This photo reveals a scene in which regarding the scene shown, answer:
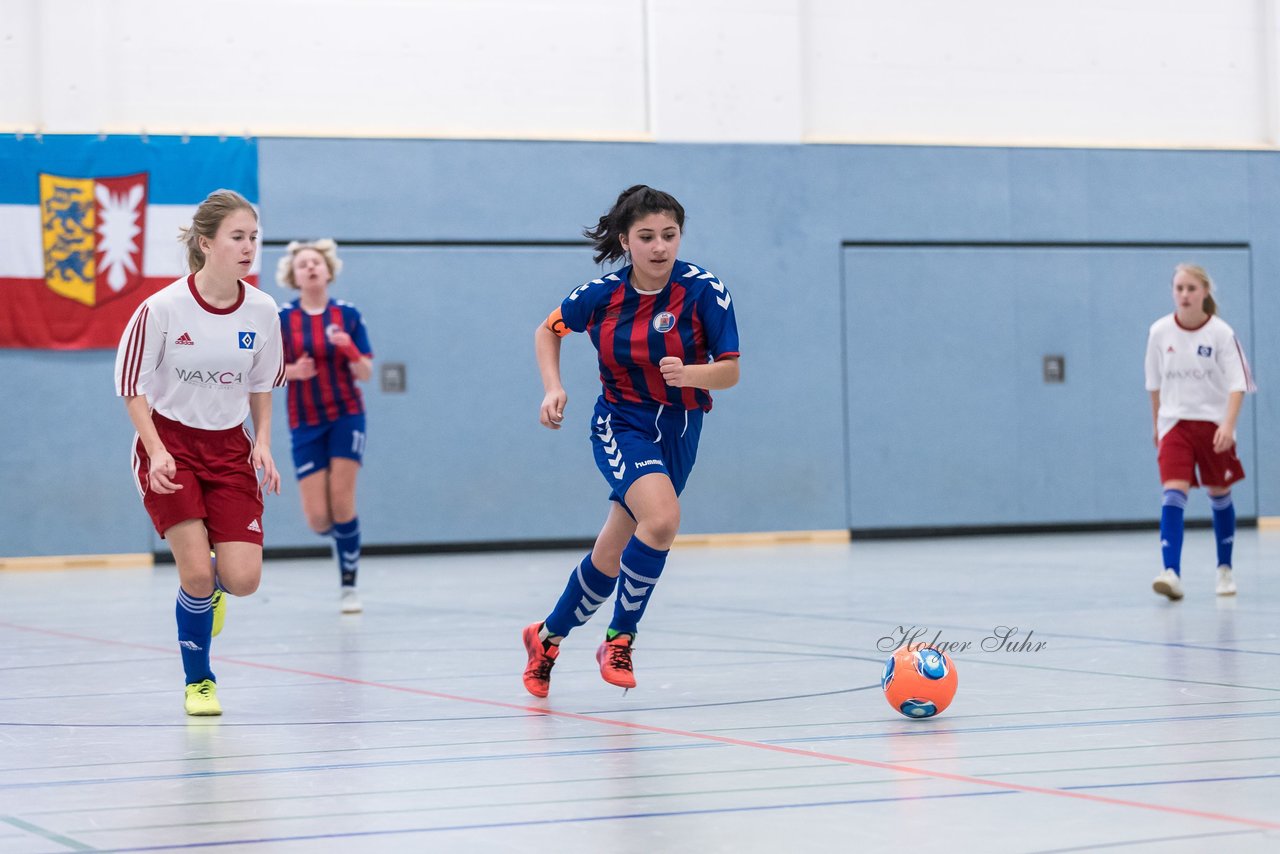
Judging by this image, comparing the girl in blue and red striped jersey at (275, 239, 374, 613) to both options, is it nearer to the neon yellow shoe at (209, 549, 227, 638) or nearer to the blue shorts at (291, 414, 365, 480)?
the blue shorts at (291, 414, 365, 480)

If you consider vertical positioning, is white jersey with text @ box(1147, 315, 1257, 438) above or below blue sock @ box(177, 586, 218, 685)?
above

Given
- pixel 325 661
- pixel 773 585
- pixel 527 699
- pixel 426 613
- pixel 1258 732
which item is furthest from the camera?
pixel 773 585

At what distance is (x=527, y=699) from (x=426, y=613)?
369cm

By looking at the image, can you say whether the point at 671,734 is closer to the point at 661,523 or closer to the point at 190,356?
the point at 661,523

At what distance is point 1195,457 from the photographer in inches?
360

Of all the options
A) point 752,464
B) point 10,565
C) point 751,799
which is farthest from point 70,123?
point 751,799

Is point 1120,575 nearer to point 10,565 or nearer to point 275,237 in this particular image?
point 275,237

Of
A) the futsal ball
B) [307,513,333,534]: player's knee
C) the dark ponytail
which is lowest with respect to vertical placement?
the futsal ball

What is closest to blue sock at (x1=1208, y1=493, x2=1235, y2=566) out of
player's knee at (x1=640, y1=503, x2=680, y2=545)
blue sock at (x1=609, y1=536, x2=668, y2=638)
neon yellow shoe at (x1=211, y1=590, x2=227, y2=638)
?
blue sock at (x1=609, y1=536, x2=668, y2=638)

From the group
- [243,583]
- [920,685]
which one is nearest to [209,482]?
[243,583]

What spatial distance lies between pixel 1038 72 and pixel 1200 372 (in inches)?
332

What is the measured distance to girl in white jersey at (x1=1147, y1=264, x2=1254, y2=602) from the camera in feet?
29.4

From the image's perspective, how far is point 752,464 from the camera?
52.9 ft

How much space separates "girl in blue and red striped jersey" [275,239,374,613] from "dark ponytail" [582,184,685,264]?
397cm
